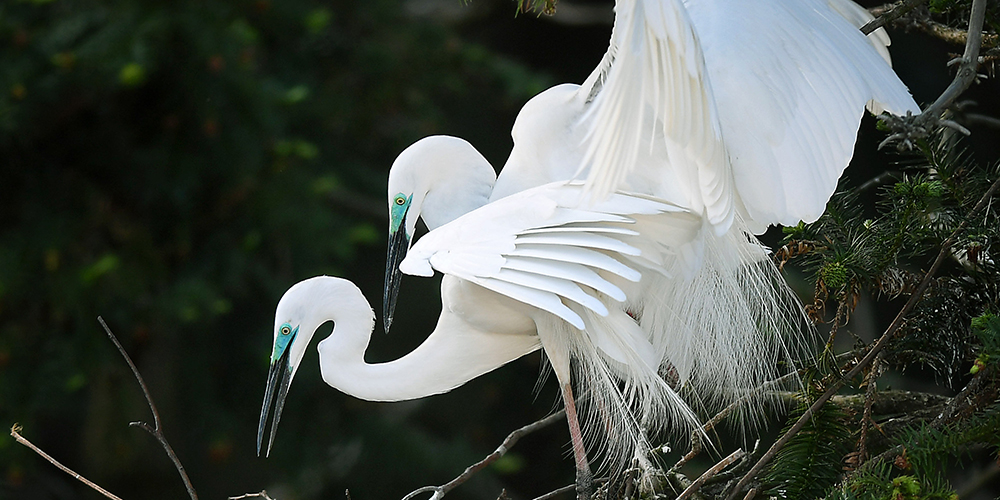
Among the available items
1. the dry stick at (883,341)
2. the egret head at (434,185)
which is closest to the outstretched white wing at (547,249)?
the dry stick at (883,341)

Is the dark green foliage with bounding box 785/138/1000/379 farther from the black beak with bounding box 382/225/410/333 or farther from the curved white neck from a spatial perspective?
the black beak with bounding box 382/225/410/333

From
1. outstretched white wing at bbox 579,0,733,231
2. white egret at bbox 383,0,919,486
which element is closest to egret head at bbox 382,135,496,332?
white egret at bbox 383,0,919,486

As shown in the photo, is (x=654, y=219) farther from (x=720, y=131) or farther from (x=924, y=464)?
(x=924, y=464)

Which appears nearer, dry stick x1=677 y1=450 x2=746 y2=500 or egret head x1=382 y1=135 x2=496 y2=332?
dry stick x1=677 y1=450 x2=746 y2=500

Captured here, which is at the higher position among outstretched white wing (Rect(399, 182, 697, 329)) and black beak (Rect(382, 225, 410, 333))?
outstretched white wing (Rect(399, 182, 697, 329))

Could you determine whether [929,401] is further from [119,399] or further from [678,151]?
[119,399]

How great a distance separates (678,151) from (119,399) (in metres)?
2.05

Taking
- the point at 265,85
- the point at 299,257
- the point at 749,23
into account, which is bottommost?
the point at 299,257

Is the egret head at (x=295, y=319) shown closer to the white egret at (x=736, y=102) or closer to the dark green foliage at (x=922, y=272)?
the white egret at (x=736, y=102)

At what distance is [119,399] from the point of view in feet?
9.11

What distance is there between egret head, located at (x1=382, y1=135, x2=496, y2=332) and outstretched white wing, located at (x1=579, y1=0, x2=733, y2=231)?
63 cm

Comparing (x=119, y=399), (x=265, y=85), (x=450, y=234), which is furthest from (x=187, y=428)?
(x=450, y=234)

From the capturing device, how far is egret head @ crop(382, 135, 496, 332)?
1.81m

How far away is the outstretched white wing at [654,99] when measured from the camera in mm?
1030
